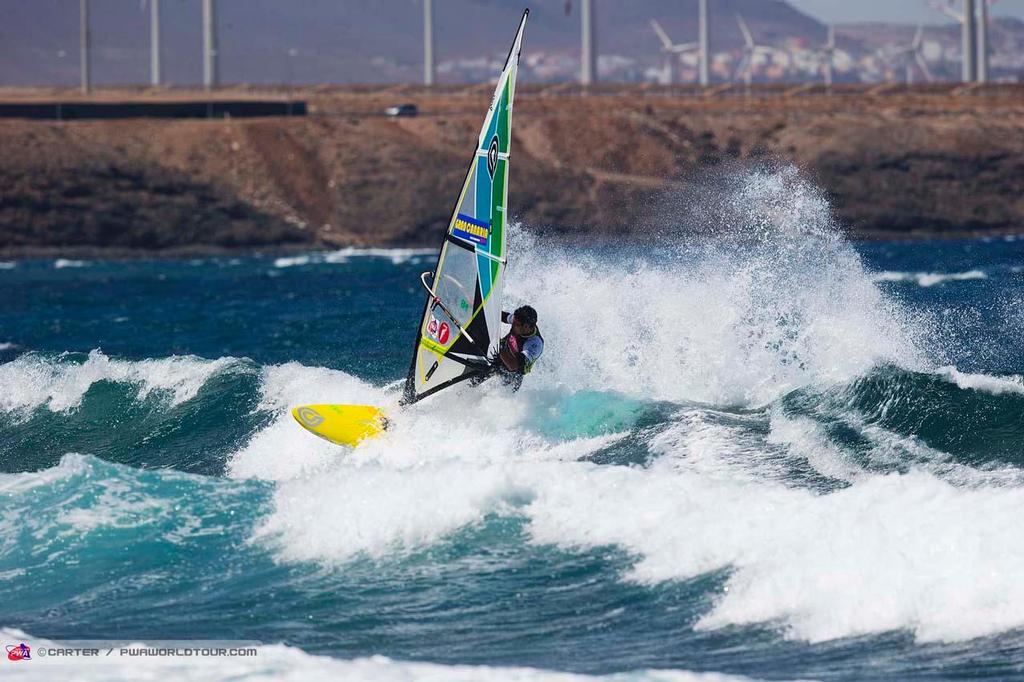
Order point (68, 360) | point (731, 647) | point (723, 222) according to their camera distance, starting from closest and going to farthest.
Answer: point (731, 647)
point (68, 360)
point (723, 222)

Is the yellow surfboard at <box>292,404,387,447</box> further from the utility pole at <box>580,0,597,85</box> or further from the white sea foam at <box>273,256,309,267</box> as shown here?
the utility pole at <box>580,0,597,85</box>

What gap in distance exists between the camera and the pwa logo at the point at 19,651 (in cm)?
919

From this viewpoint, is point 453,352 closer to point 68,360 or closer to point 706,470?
point 706,470

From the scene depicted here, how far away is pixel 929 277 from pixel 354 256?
869 inches

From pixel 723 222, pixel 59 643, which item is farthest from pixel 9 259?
pixel 59 643

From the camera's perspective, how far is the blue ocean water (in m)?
9.23

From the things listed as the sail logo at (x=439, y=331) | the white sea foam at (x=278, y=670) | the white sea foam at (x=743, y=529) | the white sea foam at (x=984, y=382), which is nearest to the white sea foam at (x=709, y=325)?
the white sea foam at (x=984, y=382)

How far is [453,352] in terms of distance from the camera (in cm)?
1455

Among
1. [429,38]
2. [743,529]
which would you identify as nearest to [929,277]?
[743,529]

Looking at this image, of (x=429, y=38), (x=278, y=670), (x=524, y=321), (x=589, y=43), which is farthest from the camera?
(x=429, y=38)

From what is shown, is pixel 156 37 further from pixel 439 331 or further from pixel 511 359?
pixel 511 359

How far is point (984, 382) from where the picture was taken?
1507cm

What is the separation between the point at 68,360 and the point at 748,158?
162 ft

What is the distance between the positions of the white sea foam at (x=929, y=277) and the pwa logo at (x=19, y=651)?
29193mm
